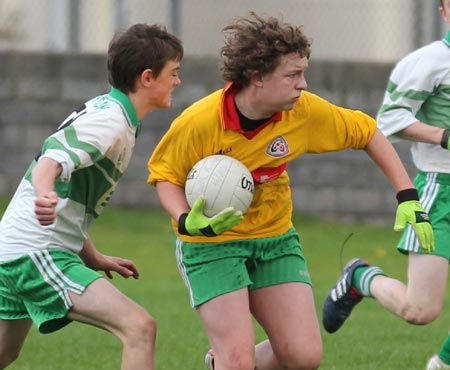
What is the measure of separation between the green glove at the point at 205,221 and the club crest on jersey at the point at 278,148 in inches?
21.5

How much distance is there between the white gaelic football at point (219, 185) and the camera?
543cm

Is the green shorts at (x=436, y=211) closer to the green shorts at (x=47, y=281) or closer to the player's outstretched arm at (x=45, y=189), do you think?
the green shorts at (x=47, y=281)

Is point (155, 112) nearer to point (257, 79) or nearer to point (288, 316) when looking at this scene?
point (257, 79)

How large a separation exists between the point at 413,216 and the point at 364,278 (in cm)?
169

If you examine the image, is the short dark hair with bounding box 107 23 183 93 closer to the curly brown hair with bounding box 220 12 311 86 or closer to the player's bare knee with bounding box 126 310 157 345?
the curly brown hair with bounding box 220 12 311 86

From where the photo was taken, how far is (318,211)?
48.0 ft

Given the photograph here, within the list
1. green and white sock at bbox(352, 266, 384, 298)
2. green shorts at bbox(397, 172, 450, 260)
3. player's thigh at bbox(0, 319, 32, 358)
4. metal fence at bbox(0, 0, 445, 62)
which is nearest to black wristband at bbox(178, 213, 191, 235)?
player's thigh at bbox(0, 319, 32, 358)

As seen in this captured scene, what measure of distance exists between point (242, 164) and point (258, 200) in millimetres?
305

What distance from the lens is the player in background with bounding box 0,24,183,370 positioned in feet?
17.1

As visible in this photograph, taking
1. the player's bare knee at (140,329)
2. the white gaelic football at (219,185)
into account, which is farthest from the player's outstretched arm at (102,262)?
the player's bare knee at (140,329)

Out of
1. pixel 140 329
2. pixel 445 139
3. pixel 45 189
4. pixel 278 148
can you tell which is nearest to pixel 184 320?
pixel 445 139

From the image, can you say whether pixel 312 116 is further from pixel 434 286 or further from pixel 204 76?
pixel 204 76

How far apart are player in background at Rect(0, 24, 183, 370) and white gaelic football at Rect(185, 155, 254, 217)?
358 millimetres

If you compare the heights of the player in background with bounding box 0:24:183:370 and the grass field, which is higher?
the player in background with bounding box 0:24:183:370
